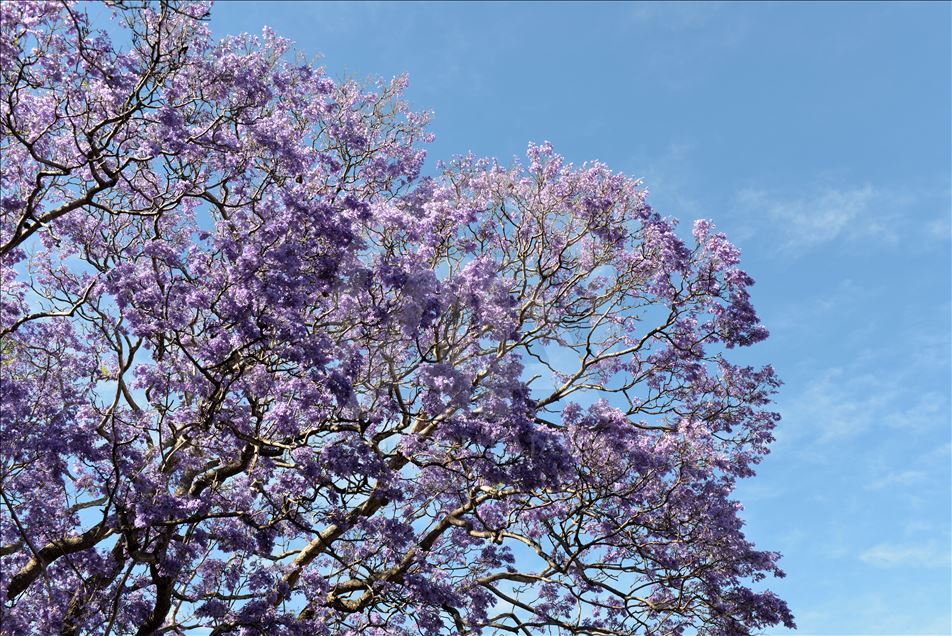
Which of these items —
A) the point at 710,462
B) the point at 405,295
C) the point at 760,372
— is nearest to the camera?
the point at 405,295

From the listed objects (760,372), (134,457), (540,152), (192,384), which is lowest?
(134,457)

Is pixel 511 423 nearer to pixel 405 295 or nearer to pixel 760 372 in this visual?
pixel 405 295

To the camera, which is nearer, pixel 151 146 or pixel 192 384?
pixel 151 146

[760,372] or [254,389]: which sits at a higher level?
[760,372]

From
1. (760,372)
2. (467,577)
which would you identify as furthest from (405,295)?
(760,372)

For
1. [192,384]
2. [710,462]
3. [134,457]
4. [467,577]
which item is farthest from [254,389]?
[710,462]

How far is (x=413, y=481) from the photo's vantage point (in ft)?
45.8

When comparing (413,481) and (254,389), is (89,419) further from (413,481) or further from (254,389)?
(413,481)

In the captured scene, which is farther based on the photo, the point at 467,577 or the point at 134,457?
the point at 467,577

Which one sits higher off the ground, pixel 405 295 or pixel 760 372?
pixel 760 372

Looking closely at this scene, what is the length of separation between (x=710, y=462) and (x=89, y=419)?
8.76 m

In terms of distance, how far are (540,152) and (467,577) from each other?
293 inches

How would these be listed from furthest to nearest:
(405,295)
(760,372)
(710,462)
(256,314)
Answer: (760,372) < (710,462) < (405,295) < (256,314)

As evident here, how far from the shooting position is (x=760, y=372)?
15430 mm
